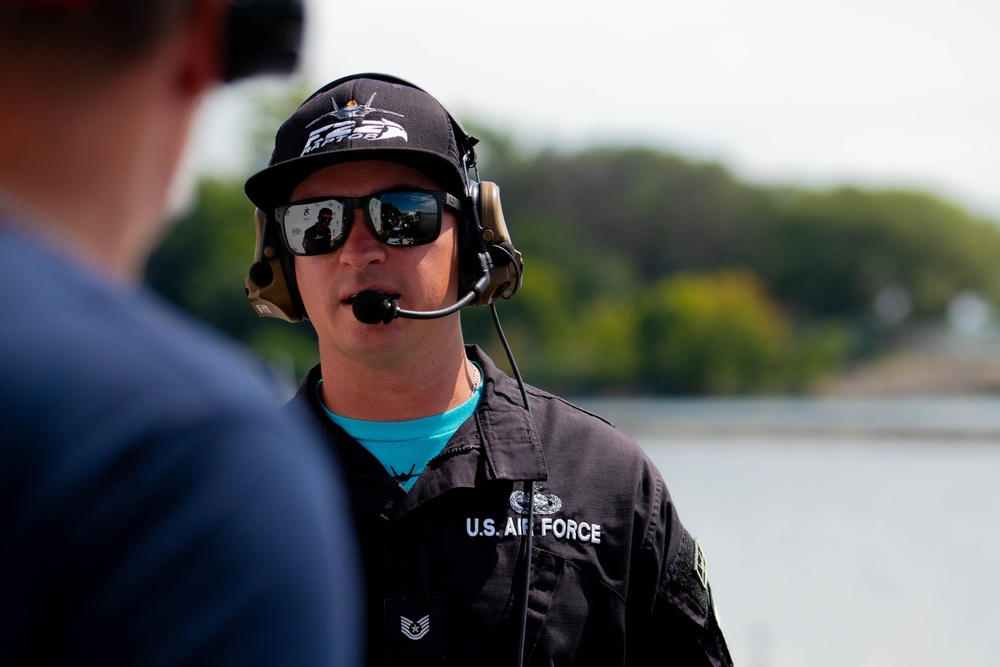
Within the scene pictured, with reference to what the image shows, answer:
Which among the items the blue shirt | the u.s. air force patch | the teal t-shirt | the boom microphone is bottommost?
the u.s. air force patch

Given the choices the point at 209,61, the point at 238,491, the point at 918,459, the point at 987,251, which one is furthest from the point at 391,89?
the point at 987,251

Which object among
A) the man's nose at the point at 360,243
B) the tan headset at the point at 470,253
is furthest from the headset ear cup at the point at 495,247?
the man's nose at the point at 360,243

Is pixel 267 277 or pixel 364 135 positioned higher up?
pixel 364 135

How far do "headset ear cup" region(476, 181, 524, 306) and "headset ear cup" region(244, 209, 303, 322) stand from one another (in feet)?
1.51

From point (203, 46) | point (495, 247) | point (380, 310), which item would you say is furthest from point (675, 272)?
point (203, 46)

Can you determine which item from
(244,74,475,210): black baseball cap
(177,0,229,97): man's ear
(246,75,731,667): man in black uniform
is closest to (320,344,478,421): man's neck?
(246,75,731,667): man in black uniform

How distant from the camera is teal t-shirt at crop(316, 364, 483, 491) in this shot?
235cm

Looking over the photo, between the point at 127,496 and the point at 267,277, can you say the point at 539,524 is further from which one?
the point at 127,496

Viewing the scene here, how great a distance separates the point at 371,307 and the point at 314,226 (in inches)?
10.5

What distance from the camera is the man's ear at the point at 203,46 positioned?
843 millimetres

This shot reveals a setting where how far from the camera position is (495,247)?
101 inches

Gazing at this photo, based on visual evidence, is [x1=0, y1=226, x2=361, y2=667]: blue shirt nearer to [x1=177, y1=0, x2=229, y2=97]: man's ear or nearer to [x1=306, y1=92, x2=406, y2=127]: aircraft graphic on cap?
[x1=177, y1=0, x2=229, y2=97]: man's ear

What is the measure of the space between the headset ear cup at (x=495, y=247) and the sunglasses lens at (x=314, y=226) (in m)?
0.33

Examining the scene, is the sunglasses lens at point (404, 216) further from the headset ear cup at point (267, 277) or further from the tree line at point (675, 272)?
the tree line at point (675, 272)
